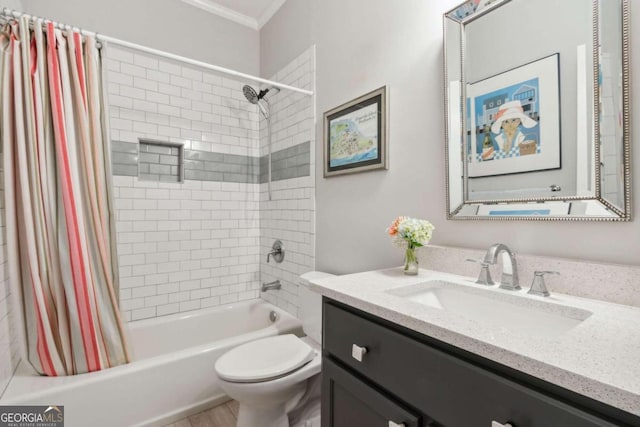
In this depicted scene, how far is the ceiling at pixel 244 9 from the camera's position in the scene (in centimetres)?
248

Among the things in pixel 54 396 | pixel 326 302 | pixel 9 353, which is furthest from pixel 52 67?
pixel 326 302

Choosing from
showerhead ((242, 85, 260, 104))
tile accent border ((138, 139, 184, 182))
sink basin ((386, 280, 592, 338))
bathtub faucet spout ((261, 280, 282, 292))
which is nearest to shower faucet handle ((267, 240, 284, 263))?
bathtub faucet spout ((261, 280, 282, 292))

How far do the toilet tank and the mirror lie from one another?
0.90 meters

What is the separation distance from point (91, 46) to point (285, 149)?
4.19ft

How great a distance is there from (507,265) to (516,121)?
0.51 metres

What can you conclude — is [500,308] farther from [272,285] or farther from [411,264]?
[272,285]

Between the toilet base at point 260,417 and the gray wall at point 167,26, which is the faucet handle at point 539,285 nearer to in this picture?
the toilet base at point 260,417

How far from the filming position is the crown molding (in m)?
2.46

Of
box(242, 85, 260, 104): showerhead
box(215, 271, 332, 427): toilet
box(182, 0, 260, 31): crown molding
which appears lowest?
box(215, 271, 332, 427): toilet

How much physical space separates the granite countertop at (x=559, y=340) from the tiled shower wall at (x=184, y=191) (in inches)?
70.3

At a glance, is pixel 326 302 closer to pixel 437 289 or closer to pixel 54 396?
pixel 437 289

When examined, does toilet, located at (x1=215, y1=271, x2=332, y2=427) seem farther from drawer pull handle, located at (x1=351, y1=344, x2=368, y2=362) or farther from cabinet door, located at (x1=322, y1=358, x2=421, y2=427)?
drawer pull handle, located at (x1=351, y1=344, x2=368, y2=362)

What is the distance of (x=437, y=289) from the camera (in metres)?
1.14

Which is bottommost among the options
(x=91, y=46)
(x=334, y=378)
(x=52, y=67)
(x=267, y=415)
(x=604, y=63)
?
(x=267, y=415)
